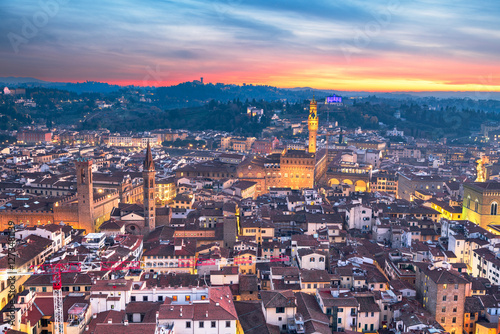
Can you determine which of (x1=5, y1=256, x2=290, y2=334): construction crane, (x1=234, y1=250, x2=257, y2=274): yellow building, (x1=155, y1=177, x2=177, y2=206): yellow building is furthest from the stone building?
(x1=155, y1=177, x2=177, y2=206): yellow building

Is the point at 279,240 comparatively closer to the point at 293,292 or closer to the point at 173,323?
the point at 293,292

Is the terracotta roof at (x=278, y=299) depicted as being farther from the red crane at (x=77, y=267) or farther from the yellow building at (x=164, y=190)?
the yellow building at (x=164, y=190)

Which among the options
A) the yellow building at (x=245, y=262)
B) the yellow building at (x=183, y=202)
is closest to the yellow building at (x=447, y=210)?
the yellow building at (x=245, y=262)

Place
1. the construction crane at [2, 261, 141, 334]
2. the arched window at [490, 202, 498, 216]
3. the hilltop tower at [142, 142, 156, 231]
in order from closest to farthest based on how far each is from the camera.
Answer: the construction crane at [2, 261, 141, 334], the hilltop tower at [142, 142, 156, 231], the arched window at [490, 202, 498, 216]

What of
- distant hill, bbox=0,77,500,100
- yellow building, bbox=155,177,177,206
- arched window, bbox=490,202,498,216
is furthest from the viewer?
distant hill, bbox=0,77,500,100

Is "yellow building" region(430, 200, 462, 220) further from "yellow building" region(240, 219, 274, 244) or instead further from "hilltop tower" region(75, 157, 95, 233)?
"hilltop tower" region(75, 157, 95, 233)

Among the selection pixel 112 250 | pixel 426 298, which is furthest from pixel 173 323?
pixel 426 298

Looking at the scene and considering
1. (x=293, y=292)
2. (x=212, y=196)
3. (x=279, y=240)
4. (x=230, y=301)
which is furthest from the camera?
(x=212, y=196)

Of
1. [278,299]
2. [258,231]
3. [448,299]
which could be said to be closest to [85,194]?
[258,231]
